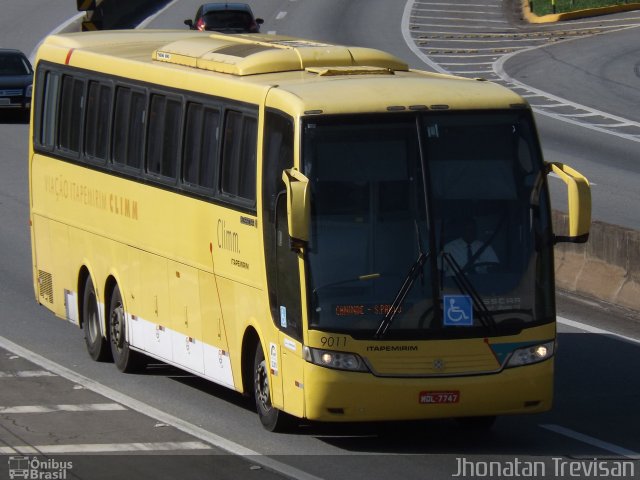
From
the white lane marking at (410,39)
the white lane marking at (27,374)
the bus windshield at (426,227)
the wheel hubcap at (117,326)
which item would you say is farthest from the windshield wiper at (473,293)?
the white lane marking at (410,39)

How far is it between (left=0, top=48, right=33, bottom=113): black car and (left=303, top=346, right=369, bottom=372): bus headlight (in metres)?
25.3

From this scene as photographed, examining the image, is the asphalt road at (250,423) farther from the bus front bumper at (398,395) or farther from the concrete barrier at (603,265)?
the bus front bumper at (398,395)

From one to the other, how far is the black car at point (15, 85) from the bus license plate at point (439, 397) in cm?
2556

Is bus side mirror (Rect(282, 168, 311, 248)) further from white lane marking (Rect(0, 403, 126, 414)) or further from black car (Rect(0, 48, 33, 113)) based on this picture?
black car (Rect(0, 48, 33, 113))

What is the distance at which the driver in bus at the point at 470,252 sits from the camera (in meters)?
12.1

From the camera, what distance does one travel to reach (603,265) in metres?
18.7

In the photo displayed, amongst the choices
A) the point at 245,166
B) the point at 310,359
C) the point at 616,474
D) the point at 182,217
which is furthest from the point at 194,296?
the point at 616,474

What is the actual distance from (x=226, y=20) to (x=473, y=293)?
130 ft

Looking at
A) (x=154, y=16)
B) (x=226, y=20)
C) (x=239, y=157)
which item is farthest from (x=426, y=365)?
(x=154, y=16)

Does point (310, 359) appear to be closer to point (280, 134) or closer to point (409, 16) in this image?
point (280, 134)

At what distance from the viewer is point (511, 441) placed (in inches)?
501

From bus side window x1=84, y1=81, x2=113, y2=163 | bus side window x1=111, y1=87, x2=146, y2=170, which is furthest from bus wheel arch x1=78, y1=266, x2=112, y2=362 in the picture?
bus side window x1=111, y1=87, x2=146, y2=170

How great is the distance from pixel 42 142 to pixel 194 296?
4.60 meters

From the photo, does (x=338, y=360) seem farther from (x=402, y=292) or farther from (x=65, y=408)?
(x=65, y=408)
